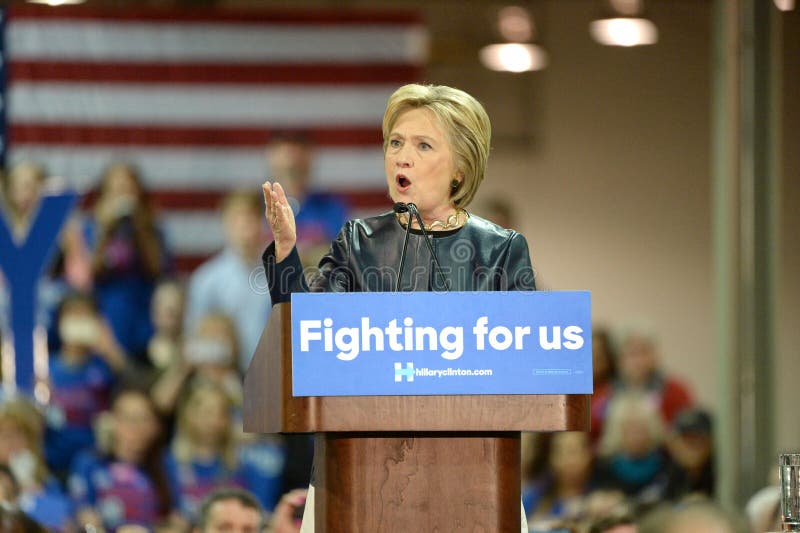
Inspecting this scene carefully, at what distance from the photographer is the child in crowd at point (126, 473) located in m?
6.04

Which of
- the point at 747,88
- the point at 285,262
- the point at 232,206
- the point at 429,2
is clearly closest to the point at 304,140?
the point at 232,206

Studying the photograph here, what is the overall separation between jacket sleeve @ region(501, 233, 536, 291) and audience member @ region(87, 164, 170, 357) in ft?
14.0

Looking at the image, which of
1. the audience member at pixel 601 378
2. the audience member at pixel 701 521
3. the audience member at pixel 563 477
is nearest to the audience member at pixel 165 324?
the audience member at pixel 563 477

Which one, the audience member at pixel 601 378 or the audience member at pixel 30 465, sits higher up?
the audience member at pixel 601 378

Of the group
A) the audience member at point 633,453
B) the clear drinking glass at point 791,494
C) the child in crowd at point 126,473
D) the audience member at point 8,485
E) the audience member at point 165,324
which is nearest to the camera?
the clear drinking glass at point 791,494

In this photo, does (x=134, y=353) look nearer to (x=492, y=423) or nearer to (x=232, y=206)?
(x=232, y=206)

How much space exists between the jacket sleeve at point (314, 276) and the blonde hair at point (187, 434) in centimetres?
358

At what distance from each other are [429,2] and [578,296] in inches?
307

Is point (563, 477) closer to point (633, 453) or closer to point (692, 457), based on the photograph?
point (633, 453)

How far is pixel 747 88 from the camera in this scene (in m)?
6.60

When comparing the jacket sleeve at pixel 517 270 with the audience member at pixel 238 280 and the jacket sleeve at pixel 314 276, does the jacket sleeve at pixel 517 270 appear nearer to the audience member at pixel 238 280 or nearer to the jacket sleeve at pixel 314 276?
the jacket sleeve at pixel 314 276

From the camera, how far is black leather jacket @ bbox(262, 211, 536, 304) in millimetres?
2623

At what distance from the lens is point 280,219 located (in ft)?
8.21

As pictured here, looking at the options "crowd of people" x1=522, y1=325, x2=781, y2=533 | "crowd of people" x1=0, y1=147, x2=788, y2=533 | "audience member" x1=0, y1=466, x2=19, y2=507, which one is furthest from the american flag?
"audience member" x1=0, y1=466, x2=19, y2=507
